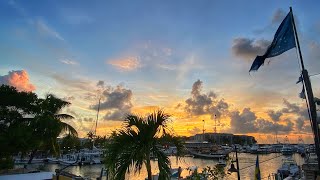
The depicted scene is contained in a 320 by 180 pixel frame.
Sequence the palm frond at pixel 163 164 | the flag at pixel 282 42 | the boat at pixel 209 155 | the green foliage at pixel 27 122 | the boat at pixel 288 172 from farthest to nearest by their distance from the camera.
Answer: the boat at pixel 209 155
the boat at pixel 288 172
the green foliage at pixel 27 122
the flag at pixel 282 42
the palm frond at pixel 163 164

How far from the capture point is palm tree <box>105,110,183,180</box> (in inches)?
326

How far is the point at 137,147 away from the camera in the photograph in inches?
333

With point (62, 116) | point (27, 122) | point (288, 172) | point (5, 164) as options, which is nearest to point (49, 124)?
point (27, 122)

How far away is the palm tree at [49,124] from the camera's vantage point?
35406 mm

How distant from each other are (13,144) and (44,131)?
920 centimetres

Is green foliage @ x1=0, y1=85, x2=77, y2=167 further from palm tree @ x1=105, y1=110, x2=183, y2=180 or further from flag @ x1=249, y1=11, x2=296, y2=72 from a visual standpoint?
flag @ x1=249, y1=11, x2=296, y2=72

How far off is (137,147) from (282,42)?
5.58m

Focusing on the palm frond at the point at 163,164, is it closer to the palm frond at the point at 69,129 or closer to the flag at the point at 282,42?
the flag at the point at 282,42

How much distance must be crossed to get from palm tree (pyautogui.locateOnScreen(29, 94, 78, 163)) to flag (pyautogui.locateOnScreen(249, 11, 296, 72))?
2927cm

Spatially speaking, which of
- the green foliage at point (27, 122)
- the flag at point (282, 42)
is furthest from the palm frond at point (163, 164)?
the green foliage at point (27, 122)

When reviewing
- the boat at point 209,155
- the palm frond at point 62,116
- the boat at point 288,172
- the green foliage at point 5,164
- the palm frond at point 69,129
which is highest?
the palm frond at point 62,116

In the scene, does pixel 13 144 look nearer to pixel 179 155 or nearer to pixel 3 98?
pixel 3 98

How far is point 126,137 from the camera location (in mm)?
8500

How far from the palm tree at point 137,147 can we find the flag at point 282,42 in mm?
3556
